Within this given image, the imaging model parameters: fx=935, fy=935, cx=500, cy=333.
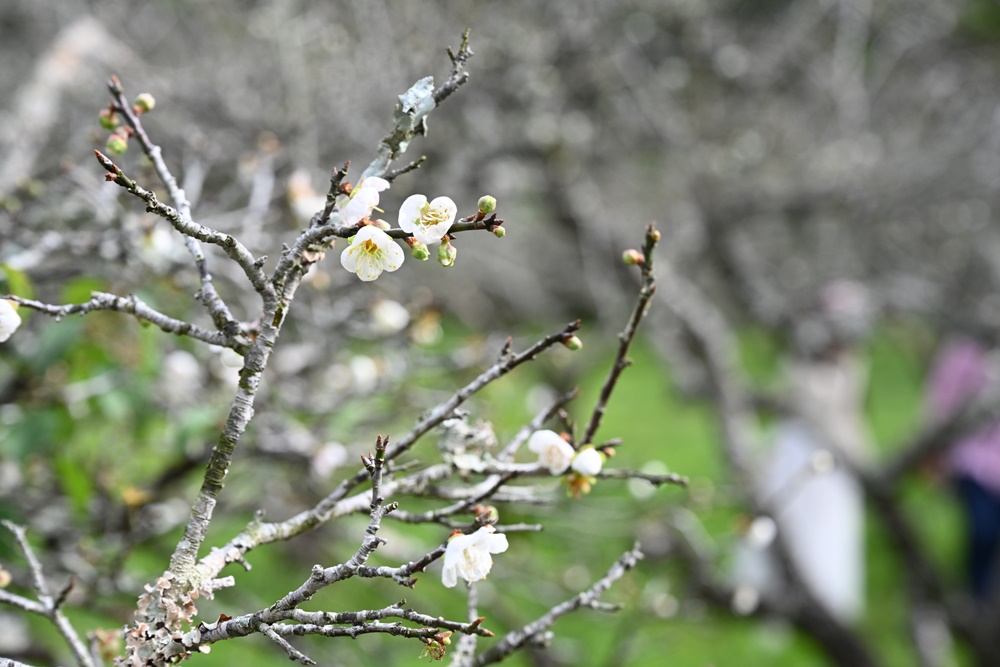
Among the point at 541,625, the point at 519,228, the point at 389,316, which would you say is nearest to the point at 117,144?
the point at 541,625

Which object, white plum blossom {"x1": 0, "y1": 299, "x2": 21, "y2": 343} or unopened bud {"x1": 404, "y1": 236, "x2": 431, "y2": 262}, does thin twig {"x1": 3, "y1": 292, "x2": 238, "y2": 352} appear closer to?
white plum blossom {"x1": 0, "y1": 299, "x2": 21, "y2": 343}

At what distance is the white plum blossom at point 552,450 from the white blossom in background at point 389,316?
1083 mm

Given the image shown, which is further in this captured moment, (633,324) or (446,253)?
(633,324)

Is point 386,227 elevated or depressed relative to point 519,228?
depressed

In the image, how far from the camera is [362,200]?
1.12 metres

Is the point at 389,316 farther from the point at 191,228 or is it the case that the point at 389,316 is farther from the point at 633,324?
the point at 191,228

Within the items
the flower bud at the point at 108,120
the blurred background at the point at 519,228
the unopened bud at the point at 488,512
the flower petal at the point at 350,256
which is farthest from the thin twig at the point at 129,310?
the blurred background at the point at 519,228

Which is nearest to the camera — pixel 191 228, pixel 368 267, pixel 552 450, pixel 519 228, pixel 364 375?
pixel 191 228

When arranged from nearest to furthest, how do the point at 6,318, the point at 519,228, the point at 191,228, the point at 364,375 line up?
the point at 191,228, the point at 6,318, the point at 364,375, the point at 519,228

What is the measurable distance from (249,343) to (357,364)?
1.62 meters

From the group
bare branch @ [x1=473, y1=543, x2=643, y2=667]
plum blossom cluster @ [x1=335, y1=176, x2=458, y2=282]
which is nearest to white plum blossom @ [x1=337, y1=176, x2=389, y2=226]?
plum blossom cluster @ [x1=335, y1=176, x2=458, y2=282]

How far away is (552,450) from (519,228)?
7450mm

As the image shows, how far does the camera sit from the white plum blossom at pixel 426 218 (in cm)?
110

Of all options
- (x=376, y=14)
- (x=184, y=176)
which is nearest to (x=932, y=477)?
(x=376, y=14)
